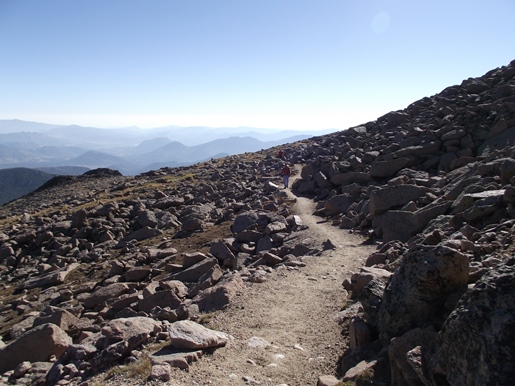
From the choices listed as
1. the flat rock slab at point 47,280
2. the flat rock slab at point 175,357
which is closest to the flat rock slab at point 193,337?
the flat rock slab at point 175,357

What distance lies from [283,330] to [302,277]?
15.3 ft

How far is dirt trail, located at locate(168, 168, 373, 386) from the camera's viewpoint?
353 inches

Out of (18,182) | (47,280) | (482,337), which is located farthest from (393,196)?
(18,182)

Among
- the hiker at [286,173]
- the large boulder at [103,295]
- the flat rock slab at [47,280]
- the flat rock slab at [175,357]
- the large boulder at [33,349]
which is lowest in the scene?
the flat rock slab at [47,280]

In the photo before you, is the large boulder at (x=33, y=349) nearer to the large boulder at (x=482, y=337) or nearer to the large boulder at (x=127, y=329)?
the large boulder at (x=127, y=329)

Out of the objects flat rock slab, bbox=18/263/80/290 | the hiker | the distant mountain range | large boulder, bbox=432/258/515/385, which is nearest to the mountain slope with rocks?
large boulder, bbox=432/258/515/385

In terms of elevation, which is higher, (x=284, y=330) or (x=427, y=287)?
(x=427, y=287)

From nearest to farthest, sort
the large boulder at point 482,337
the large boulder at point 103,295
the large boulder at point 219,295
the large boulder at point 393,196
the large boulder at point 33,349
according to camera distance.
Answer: the large boulder at point 482,337 → the large boulder at point 33,349 → the large boulder at point 219,295 → the large boulder at point 103,295 → the large boulder at point 393,196

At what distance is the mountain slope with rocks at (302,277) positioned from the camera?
7680 millimetres

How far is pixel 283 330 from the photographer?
37.7 feet

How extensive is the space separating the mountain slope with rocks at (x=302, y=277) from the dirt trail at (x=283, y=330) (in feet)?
0.19

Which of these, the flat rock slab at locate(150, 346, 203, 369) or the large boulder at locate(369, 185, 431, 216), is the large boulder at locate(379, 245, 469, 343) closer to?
the flat rock slab at locate(150, 346, 203, 369)

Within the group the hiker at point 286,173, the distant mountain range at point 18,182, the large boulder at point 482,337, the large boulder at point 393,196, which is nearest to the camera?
the large boulder at point 482,337

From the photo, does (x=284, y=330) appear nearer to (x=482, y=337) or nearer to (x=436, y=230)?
(x=436, y=230)
